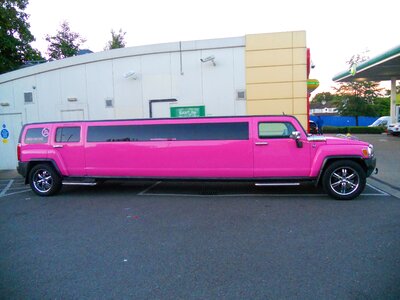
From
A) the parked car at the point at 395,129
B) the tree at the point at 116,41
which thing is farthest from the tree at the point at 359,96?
the tree at the point at 116,41

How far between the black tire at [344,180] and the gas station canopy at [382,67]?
14.8 meters

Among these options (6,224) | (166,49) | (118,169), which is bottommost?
(6,224)

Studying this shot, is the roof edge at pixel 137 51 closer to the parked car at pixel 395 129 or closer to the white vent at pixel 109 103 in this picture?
the white vent at pixel 109 103

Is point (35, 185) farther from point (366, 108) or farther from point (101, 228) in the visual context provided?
point (366, 108)

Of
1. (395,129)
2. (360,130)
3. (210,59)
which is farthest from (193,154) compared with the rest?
(360,130)

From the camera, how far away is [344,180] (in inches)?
→ 267

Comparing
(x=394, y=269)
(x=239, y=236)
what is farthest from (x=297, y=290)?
(x=239, y=236)

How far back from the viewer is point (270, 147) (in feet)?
23.1

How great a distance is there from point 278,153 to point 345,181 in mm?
1569

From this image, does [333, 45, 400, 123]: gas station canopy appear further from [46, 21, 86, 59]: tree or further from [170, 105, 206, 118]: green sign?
[46, 21, 86, 59]: tree

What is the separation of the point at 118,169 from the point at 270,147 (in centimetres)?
380

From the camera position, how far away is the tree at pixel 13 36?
69.3ft

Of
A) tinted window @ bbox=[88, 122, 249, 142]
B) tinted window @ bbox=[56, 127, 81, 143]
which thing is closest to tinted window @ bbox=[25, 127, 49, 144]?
tinted window @ bbox=[56, 127, 81, 143]

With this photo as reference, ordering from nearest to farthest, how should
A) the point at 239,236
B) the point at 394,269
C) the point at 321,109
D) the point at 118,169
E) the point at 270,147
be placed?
1. the point at 394,269
2. the point at 239,236
3. the point at 270,147
4. the point at 118,169
5. the point at 321,109
